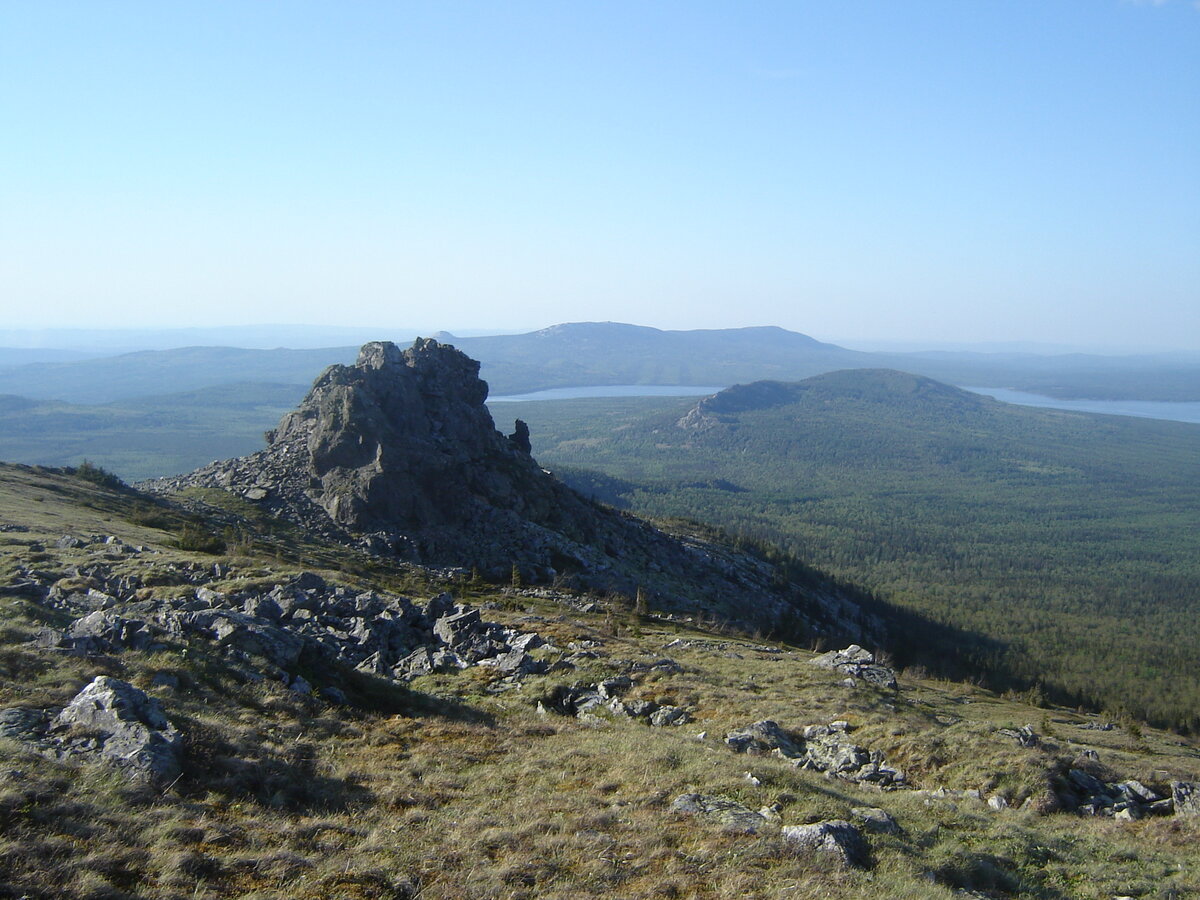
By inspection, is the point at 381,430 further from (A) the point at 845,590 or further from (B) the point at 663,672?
(A) the point at 845,590

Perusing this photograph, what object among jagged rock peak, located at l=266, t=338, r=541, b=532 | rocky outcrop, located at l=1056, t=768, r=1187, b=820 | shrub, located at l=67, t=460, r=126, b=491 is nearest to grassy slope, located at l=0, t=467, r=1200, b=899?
rocky outcrop, located at l=1056, t=768, r=1187, b=820

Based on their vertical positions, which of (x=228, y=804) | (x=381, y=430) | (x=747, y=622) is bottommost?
(x=747, y=622)

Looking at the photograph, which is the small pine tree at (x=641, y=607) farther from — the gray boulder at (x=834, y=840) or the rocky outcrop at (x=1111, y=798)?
the gray boulder at (x=834, y=840)


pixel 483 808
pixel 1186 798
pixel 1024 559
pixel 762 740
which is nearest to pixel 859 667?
pixel 762 740

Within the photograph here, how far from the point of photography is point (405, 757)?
15.1 metres

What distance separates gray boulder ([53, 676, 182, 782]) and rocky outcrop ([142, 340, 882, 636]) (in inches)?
1291

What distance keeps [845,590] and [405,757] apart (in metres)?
74.6

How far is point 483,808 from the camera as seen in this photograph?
12.6m

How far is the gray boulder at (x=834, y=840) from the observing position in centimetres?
1127

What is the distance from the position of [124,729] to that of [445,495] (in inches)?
1538

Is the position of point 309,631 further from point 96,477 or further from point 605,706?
point 96,477

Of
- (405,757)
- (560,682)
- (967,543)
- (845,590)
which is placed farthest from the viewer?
(967,543)

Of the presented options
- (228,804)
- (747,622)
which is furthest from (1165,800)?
(747,622)

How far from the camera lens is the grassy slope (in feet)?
31.2
